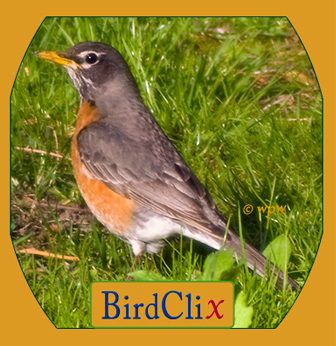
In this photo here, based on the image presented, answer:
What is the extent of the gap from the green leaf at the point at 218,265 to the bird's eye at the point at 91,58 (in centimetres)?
→ 148

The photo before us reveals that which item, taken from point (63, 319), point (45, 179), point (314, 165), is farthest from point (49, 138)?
point (314, 165)

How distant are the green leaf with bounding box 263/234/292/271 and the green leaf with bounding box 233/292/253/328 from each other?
323mm

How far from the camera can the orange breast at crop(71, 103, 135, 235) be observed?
6391 mm

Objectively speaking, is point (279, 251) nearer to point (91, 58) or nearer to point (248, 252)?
point (248, 252)

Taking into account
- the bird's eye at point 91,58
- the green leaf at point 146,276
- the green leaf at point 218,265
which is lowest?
the green leaf at point 146,276

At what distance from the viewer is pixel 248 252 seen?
6.17m

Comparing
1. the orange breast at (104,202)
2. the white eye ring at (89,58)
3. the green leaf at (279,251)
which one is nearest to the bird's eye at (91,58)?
the white eye ring at (89,58)

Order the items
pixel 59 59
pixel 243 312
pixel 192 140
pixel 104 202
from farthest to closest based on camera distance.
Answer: pixel 192 140 < pixel 59 59 < pixel 104 202 < pixel 243 312

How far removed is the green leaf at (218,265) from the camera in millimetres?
6133

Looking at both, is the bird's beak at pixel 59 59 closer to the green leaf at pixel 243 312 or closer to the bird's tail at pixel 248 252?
the bird's tail at pixel 248 252

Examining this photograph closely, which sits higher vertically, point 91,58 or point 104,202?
point 91,58

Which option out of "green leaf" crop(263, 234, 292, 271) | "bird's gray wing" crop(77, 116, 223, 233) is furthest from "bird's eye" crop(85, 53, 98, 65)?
"green leaf" crop(263, 234, 292, 271)

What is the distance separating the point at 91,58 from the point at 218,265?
1.57m

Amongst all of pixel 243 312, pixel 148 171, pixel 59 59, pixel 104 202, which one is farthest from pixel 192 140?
pixel 243 312
